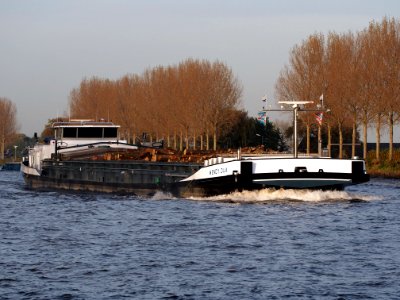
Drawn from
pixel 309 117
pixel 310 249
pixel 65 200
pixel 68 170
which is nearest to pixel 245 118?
pixel 309 117

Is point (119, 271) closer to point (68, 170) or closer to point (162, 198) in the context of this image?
point (162, 198)

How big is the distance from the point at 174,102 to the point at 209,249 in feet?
319

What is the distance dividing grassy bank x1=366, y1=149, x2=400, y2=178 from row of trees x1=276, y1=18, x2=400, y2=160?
0.90 m

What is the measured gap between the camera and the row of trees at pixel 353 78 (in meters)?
87.7

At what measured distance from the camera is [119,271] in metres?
25.9

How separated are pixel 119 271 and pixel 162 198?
24.7 metres

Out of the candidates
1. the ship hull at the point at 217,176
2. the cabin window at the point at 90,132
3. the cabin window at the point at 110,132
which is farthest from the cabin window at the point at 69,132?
the ship hull at the point at 217,176

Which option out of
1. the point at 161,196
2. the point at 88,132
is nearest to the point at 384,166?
the point at 88,132

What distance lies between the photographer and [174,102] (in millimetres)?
126812

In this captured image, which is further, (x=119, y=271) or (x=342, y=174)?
(x=342, y=174)

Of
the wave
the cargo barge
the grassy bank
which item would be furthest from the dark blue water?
the grassy bank

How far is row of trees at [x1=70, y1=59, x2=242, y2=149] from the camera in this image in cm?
11750

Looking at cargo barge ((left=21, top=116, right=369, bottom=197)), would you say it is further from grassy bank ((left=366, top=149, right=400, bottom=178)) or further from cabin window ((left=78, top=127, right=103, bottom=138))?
grassy bank ((left=366, top=149, right=400, bottom=178))

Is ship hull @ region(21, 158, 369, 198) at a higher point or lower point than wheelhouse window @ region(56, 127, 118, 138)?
lower
